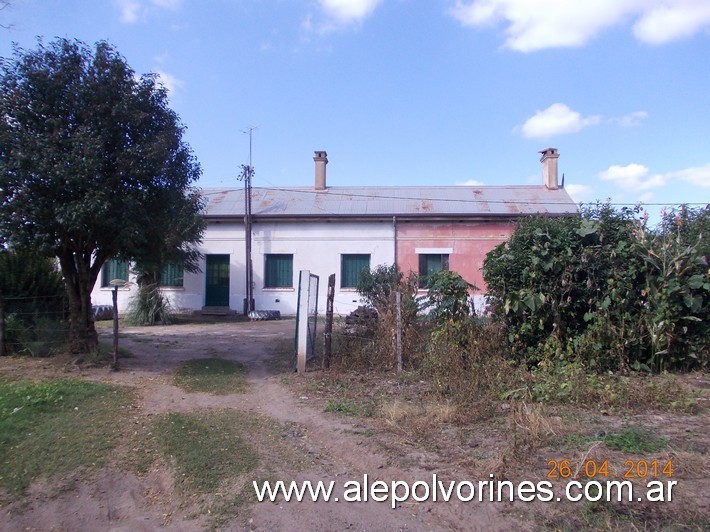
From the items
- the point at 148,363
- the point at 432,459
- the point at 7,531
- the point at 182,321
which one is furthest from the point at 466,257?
the point at 7,531

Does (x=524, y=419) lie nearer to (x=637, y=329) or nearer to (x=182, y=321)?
(x=637, y=329)

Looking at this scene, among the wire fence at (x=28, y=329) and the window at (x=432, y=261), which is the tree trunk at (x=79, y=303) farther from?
the window at (x=432, y=261)

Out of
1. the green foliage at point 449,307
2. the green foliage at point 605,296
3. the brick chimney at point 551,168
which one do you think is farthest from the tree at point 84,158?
the brick chimney at point 551,168

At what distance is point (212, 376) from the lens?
30.9 feet

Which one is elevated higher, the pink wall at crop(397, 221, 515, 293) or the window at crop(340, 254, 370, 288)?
the pink wall at crop(397, 221, 515, 293)

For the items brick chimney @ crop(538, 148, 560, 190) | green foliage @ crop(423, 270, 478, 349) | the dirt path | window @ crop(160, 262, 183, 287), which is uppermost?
brick chimney @ crop(538, 148, 560, 190)

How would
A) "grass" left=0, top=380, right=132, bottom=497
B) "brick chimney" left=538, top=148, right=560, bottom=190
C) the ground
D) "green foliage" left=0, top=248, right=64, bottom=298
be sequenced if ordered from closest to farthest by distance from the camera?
the ground, "grass" left=0, top=380, right=132, bottom=497, "green foliage" left=0, top=248, right=64, bottom=298, "brick chimney" left=538, top=148, right=560, bottom=190

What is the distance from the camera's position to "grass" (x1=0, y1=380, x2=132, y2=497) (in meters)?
5.27

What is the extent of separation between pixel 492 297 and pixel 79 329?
7387mm

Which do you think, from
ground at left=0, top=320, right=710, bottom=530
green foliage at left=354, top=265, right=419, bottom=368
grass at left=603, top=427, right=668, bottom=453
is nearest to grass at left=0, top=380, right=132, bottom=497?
ground at left=0, top=320, right=710, bottom=530

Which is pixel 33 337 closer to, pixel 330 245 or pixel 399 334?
pixel 399 334
